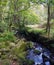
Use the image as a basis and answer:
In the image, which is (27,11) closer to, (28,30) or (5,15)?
(5,15)

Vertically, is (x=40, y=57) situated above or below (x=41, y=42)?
below

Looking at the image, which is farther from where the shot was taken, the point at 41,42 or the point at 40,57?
the point at 41,42

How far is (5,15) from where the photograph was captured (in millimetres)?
21219

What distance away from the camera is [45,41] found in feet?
60.5

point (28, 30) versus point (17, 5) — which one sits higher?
point (17, 5)

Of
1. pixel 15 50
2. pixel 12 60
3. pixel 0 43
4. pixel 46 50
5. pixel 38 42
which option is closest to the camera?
pixel 12 60

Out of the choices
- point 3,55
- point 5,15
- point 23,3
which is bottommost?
point 3,55

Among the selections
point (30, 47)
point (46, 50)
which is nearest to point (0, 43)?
point (30, 47)

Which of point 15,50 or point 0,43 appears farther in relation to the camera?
point 0,43

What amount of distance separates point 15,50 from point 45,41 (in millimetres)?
5846

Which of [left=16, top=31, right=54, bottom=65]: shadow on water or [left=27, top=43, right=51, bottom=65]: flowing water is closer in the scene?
[left=27, top=43, right=51, bottom=65]: flowing water

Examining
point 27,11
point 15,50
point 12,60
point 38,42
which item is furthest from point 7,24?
point 12,60

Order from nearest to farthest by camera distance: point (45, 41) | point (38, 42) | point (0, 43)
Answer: point (0, 43) → point (45, 41) → point (38, 42)

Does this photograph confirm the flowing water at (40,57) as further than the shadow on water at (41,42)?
No
